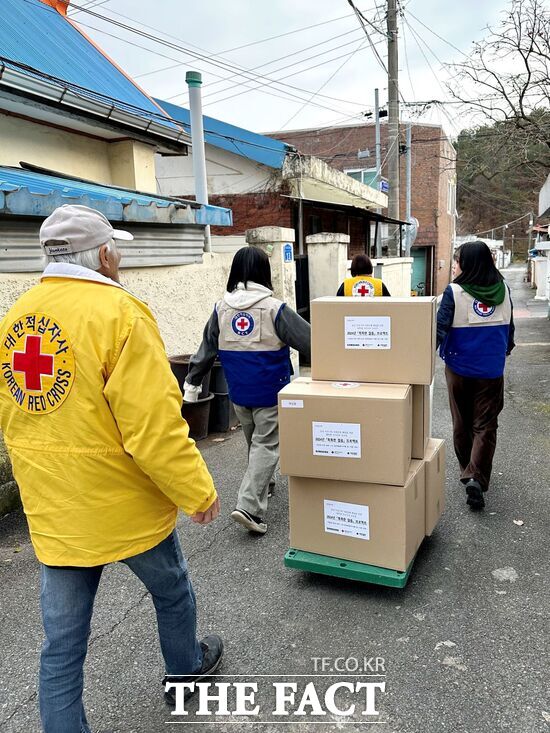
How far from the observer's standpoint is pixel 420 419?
300 cm

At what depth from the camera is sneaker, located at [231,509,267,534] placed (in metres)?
3.51

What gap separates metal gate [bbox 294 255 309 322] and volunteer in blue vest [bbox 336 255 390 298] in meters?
3.43

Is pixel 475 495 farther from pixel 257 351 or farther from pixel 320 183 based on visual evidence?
pixel 320 183

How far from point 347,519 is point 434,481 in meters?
0.65

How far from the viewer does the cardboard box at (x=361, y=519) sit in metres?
2.78

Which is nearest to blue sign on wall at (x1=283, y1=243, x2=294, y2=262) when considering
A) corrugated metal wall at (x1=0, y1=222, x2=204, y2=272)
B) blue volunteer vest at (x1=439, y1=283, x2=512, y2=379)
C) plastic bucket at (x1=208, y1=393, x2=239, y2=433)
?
corrugated metal wall at (x1=0, y1=222, x2=204, y2=272)

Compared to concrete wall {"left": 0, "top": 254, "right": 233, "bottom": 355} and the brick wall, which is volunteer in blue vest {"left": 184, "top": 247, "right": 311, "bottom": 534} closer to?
concrete wall {"left": 0, "top": 254, "right": 233, "bottom": 355}

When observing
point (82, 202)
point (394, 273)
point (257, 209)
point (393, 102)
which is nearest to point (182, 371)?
point (82, 202)

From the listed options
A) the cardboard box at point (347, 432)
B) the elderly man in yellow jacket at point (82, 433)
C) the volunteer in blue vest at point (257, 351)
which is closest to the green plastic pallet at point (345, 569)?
the cardboard box at point (347, 432)

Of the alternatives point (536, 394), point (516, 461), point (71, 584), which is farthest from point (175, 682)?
point (536, 394)

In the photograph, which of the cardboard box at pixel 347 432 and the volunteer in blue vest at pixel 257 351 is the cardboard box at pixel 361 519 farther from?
the volunteer in blue vest at pixel 257 351

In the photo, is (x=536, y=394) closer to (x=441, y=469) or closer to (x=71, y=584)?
(x=441, y=469)

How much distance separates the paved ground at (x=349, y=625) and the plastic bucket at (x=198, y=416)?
184 centimetres

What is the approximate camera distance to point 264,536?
3.62 m
